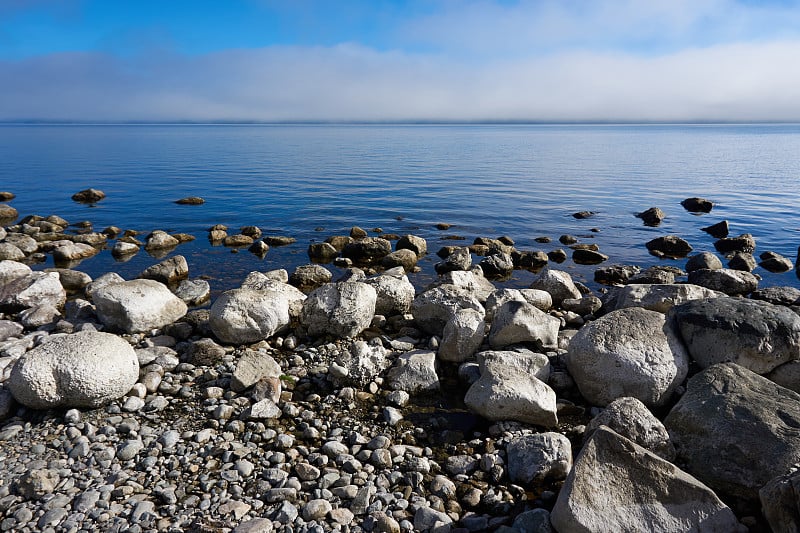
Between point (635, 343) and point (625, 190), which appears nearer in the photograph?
point (635, 343)

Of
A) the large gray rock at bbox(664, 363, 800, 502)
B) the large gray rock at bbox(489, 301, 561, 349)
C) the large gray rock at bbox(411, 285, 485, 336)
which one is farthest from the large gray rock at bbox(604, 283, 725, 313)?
the large gray rock at bbox(664, 363, 800, 502)

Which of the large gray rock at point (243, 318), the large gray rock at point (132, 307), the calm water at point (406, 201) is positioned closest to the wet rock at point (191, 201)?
the calm water at point (406, 201)

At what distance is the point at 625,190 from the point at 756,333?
33121 mm

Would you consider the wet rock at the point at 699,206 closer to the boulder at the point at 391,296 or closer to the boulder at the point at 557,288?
the boulder at the point at 557,288

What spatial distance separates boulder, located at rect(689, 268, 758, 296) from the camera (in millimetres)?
15680

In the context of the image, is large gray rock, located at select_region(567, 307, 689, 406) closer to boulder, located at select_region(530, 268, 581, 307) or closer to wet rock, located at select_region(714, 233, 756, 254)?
boulder, located at select_region(530, 268, 581, 307)

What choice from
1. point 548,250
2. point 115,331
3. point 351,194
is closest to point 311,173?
point 351,194

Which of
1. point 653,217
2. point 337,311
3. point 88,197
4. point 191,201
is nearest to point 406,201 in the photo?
point 191,201

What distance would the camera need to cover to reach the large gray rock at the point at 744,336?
8.27 meters

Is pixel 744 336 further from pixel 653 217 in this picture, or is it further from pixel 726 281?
pixel 653 217

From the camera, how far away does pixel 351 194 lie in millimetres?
34344

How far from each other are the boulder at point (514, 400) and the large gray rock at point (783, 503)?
2775mm

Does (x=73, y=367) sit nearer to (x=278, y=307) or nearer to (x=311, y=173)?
(x=278, y=307)

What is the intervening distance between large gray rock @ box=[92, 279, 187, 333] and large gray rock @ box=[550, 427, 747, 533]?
339 inches
